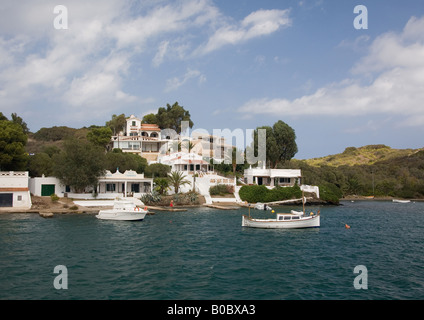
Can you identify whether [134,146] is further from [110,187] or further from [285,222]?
[285,222]

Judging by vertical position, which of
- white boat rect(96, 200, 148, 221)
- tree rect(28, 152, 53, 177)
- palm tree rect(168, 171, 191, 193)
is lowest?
white boat rect(96, 200, 148, 221)

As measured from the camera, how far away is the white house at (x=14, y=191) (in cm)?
4900

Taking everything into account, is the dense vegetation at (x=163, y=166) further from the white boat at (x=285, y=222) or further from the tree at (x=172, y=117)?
the white boat at (x=285, y=222)

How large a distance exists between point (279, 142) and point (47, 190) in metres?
51.5

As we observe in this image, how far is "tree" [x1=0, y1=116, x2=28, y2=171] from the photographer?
51.5m

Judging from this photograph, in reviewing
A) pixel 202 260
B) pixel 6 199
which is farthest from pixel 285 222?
pixel 6 199

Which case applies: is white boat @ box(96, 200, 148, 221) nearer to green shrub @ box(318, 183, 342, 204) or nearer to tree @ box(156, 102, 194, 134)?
green shrub @ box(318, 183, 342, 204)

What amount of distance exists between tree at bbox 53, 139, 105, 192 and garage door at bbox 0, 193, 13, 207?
794 cm

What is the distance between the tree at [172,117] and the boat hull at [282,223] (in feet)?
236

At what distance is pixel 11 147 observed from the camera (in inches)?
2053

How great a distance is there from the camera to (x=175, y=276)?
70.2 ft

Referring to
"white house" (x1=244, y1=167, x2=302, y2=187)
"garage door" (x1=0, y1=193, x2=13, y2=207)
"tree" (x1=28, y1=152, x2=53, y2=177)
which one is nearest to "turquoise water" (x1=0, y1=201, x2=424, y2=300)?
"garage door" (x1=0, y1=193, x2=13, y2=207)

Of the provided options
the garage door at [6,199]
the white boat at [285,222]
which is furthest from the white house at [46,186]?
the white boat at [285,222]

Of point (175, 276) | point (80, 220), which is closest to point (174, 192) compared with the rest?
point (80, 220)
